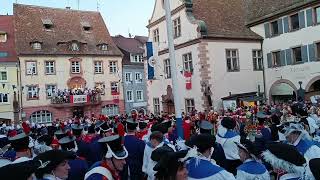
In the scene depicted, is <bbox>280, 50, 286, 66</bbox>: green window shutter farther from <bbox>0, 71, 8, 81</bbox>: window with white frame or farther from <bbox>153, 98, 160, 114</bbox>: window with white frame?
<bbox>0, 71, 8, 81</bbox>: window with white frame

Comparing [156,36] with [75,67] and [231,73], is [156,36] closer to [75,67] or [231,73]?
[231,73]

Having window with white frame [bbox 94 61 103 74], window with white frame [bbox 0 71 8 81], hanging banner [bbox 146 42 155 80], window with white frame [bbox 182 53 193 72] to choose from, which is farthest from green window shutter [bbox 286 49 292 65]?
window with white frame [bbox 0 71 8 81]

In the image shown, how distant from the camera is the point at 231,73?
28.5m

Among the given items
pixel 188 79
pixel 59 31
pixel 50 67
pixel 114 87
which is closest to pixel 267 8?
pixel 188 79

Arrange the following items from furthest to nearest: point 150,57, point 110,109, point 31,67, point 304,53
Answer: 1. point 110,109
2. point 31,67
3. point 304,53
4. point 150,57

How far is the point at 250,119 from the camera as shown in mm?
17984

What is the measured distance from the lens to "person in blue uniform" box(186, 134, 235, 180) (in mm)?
4375

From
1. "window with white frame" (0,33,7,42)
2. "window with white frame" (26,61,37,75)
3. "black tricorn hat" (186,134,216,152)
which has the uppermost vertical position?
"window with white frame" (0,33,7,42)

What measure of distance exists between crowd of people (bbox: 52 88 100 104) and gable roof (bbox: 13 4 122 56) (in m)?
4.13

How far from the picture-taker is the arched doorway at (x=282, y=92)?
89.1 ft

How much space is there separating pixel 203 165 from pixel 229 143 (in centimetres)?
324

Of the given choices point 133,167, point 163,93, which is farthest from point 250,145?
point 163,93

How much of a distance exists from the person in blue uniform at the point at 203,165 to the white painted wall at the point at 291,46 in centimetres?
2245

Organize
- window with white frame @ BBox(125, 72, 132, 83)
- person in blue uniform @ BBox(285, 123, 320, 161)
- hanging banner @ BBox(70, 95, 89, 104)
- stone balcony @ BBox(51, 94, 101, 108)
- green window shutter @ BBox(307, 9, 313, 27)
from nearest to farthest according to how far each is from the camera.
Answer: person in blue uniform @ BBox(285, 123, 320, 161) < green window shutter @ BBox(307, 9, 313, 27) < stone balcony @ BBox(51, 94, 101, 108) < hanging banner @ BBox(70, 95, 89, 104) < window with white frame @ BBox(125, 72, 132, 83)
